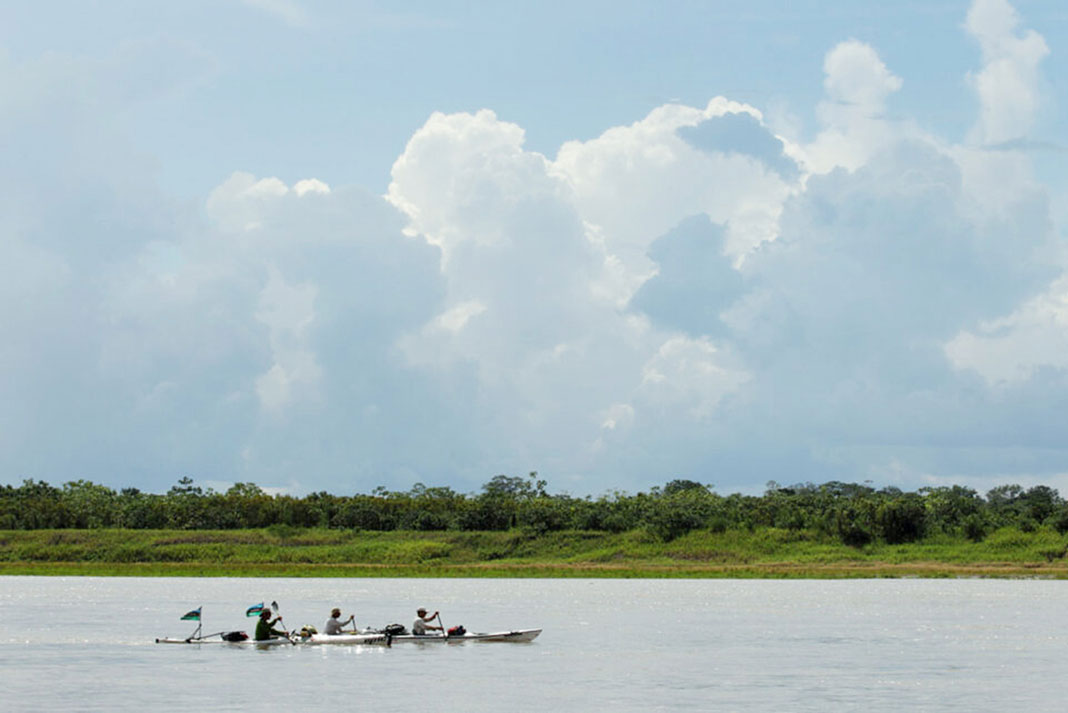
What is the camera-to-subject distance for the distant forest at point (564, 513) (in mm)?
116625

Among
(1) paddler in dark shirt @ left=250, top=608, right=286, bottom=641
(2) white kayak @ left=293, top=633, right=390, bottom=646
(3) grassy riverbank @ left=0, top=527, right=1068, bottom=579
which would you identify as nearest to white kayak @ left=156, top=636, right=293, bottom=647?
(1) paddler in dark shirt @ left=250, top=608, right=286, bottom=641

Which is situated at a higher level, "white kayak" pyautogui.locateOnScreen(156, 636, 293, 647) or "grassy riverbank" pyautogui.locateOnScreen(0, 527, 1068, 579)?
"grassy riverbank" pyautogui.locateOnScreen(0, 527, 1068, 579)

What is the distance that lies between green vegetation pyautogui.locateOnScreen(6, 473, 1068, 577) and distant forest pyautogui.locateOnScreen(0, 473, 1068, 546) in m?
0.19

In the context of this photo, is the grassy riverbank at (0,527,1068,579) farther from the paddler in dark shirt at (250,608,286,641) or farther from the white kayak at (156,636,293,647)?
the paddler in dark shirt at (250,608,286,641)

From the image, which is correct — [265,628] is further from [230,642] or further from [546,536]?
[546,536]

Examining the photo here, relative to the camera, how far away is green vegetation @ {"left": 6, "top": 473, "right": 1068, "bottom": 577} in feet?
371

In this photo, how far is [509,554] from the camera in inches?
4990

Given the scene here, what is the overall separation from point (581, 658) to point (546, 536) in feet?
273

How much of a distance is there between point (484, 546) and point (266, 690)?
90.8 metres

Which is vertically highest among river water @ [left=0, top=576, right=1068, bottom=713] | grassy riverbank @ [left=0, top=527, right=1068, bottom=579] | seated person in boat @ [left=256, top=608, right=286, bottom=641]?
grassy riverbank @ [left=0, top=527, right=1068, bottom=579]

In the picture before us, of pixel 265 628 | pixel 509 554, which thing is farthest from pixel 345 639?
pixel 509 554

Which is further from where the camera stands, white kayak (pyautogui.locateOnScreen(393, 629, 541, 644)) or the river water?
white kayak (pyautogui.locateOnScreen(393, 629, 541, 644))

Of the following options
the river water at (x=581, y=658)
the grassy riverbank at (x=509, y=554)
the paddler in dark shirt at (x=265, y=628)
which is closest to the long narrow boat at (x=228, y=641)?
the paddler in dark shirt at (x=265, y=628)

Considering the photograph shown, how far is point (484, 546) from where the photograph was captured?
423 feet
